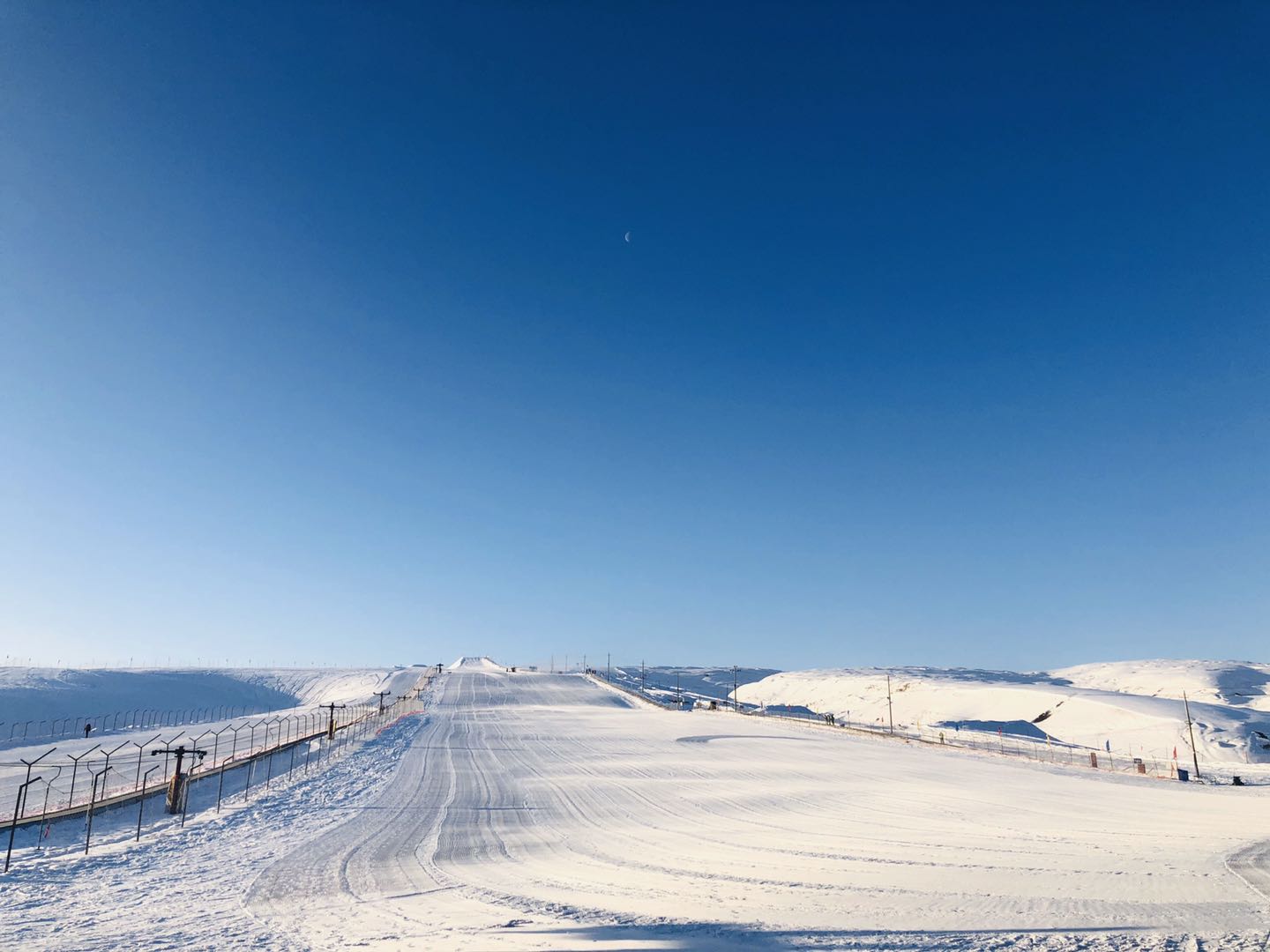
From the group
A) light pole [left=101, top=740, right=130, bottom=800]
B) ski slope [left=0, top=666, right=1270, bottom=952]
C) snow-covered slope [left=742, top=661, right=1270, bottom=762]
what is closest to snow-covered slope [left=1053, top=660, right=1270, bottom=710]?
snow-covered slope [left=742, top=661, right=1270, bottom=762]

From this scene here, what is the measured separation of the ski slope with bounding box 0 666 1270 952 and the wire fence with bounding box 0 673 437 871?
3.95 meters

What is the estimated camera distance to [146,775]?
108 feet

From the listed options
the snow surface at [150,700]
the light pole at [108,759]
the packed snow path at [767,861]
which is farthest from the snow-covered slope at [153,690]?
the packed snow path at [767,861]

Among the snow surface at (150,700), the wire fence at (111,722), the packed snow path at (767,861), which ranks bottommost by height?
the wire fence at (111,722)

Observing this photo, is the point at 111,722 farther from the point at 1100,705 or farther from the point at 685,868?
the point at 1100,705

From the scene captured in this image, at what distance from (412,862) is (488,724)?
5516 centimetres

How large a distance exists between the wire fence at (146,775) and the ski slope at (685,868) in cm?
395

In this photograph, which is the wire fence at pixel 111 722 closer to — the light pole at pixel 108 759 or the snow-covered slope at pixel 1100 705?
the light pole at pixel 108 759

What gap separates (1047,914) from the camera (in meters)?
15.4

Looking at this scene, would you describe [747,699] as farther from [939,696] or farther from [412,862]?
[412,862]

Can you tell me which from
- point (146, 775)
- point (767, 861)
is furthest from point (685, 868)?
point (146, 775)

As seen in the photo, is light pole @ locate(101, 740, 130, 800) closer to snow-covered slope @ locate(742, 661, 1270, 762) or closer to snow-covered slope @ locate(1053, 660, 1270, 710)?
snow-covered slope @ locate(742, 661, 1270, 762)

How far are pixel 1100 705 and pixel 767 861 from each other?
81.6 metres

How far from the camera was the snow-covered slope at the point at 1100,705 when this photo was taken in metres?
70.8
